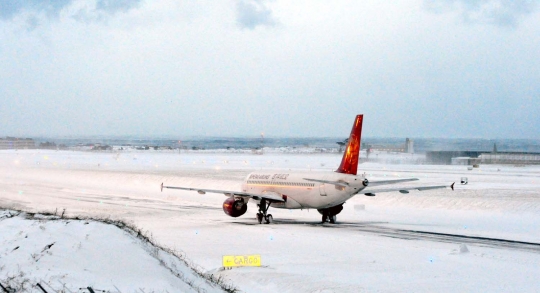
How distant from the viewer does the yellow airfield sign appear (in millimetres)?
26422

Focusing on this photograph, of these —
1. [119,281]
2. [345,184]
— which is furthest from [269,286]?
[345,184]

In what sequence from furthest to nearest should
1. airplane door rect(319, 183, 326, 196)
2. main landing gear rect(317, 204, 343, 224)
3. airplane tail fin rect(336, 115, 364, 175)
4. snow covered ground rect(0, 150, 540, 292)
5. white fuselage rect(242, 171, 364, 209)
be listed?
main landing gear rect(317, 204, 343, 224)
airplane door rect(319, 183, 326, 196)
airplane tail fin rect(336, 115, 364, 175)
white fuselage rect(242, 171, 364, 209)
snow covered ground rect(0, 150, 540, 292)

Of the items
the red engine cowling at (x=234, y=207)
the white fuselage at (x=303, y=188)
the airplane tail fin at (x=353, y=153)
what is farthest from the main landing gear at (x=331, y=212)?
the red engine cowling at (x=234, y=207)

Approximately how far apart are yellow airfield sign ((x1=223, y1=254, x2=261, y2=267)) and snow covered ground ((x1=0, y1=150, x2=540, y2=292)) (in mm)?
446

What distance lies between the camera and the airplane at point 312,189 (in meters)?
41.9

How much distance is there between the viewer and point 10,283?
35.4 ft

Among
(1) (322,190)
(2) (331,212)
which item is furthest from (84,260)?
(2) (331,212)

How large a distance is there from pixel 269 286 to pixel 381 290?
13.4 ft

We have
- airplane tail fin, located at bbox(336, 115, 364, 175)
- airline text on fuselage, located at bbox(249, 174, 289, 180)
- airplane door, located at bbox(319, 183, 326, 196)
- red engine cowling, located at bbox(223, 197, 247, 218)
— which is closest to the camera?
airplane tail fin, located at bbox(336, 115, 364, 175)

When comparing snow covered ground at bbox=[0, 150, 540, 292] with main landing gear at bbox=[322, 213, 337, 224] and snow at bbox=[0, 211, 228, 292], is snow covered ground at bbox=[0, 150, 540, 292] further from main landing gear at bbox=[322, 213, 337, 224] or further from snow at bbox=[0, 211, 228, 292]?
main landing gear at bbox=[322, 213, 337, 224]

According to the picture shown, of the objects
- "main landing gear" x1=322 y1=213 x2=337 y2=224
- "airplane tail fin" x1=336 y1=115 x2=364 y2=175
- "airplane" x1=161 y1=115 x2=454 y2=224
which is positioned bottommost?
"main landing gear" x1=322 y1=213 x2=337 y2=224

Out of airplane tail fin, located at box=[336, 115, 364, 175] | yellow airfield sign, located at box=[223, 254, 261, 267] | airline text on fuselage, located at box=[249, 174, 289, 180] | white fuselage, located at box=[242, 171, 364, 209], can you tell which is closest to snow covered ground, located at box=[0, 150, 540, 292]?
yellow airfield sign, located at box=[223, 254, 261, 267]

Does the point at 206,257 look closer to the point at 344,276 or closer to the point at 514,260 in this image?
the point at 344,276

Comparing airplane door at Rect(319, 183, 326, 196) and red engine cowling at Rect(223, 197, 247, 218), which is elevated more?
airplane door at Rect(319, 183, 326, 196)
